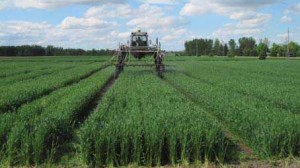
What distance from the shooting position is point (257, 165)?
8844 mm

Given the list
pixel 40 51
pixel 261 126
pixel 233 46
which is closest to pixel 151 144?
pixel 261 126

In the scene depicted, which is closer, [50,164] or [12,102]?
[50,164]

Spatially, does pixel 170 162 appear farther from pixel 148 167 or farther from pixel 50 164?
pixel 50 164

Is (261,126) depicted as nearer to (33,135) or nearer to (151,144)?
(151,144)

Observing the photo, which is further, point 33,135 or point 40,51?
point 40,51

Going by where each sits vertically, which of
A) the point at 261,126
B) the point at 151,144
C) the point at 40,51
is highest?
the point at 261,126

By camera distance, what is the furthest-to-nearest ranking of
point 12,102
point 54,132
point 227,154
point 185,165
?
point 12,102
point 54,132
point 227,154
point 185,165

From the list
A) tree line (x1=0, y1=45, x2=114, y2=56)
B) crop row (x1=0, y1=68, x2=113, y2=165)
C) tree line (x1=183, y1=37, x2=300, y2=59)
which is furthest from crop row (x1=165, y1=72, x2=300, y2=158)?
tree line (x1=183, y1=37, x2=300, y2=59)

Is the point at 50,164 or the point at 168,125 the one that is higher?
the point at 168,125

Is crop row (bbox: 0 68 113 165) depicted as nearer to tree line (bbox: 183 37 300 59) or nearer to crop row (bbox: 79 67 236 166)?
crop row (bbox: 79 67 236 166)

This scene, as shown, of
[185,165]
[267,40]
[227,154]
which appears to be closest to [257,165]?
[227,154]

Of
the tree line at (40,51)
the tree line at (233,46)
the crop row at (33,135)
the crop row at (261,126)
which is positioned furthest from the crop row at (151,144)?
the tree line at (233,46)

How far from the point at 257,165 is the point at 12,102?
32.6 ft

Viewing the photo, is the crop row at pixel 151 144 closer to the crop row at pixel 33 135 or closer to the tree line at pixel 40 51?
the crop row at pixel 33 135
